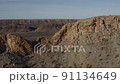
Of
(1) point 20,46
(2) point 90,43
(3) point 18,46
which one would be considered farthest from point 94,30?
(3) point 18,46

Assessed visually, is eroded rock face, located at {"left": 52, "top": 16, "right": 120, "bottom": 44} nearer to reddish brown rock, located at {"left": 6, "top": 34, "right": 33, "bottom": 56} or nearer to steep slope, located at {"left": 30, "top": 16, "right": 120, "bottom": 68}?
steep slope, located at {"left": 30, "top": 16, "right": 120, "bottom": 68}

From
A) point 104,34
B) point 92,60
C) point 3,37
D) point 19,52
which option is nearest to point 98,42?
point 104,34

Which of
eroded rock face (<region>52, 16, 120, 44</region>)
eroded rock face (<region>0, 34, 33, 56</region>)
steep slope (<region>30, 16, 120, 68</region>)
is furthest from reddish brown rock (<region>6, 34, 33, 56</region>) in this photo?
eroded rock face (<region>52, 16, 120, 44</region>)

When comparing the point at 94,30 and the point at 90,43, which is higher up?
the point at 94,30

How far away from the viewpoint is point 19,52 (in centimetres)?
2245

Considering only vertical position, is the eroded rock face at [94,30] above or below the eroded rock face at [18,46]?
above

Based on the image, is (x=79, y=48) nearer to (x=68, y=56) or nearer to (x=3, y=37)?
(x=68, y=56)

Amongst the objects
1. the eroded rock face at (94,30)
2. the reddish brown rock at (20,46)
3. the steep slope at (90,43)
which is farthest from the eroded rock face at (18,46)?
the eroded rock face at (94,30)

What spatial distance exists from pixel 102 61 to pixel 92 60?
879mm

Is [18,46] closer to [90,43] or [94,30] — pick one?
[90,43]

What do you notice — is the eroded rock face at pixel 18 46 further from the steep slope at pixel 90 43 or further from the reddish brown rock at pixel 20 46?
the steep slope at pixel 90 43

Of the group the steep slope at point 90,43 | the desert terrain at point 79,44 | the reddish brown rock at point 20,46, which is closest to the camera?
the steep slope at point 90,43

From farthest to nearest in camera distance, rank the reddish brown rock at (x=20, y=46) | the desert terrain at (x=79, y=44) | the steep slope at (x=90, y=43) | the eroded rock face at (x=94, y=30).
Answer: the reddish brown rock at (x=20, y=46), the eroded rock face at (x=94, y=30), the desert terrain at (x=79, y=44), the steep slope at (x=90, y=43)

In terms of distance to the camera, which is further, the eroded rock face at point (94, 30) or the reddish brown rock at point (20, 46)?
the reddish brown rock at point (20, 46)
